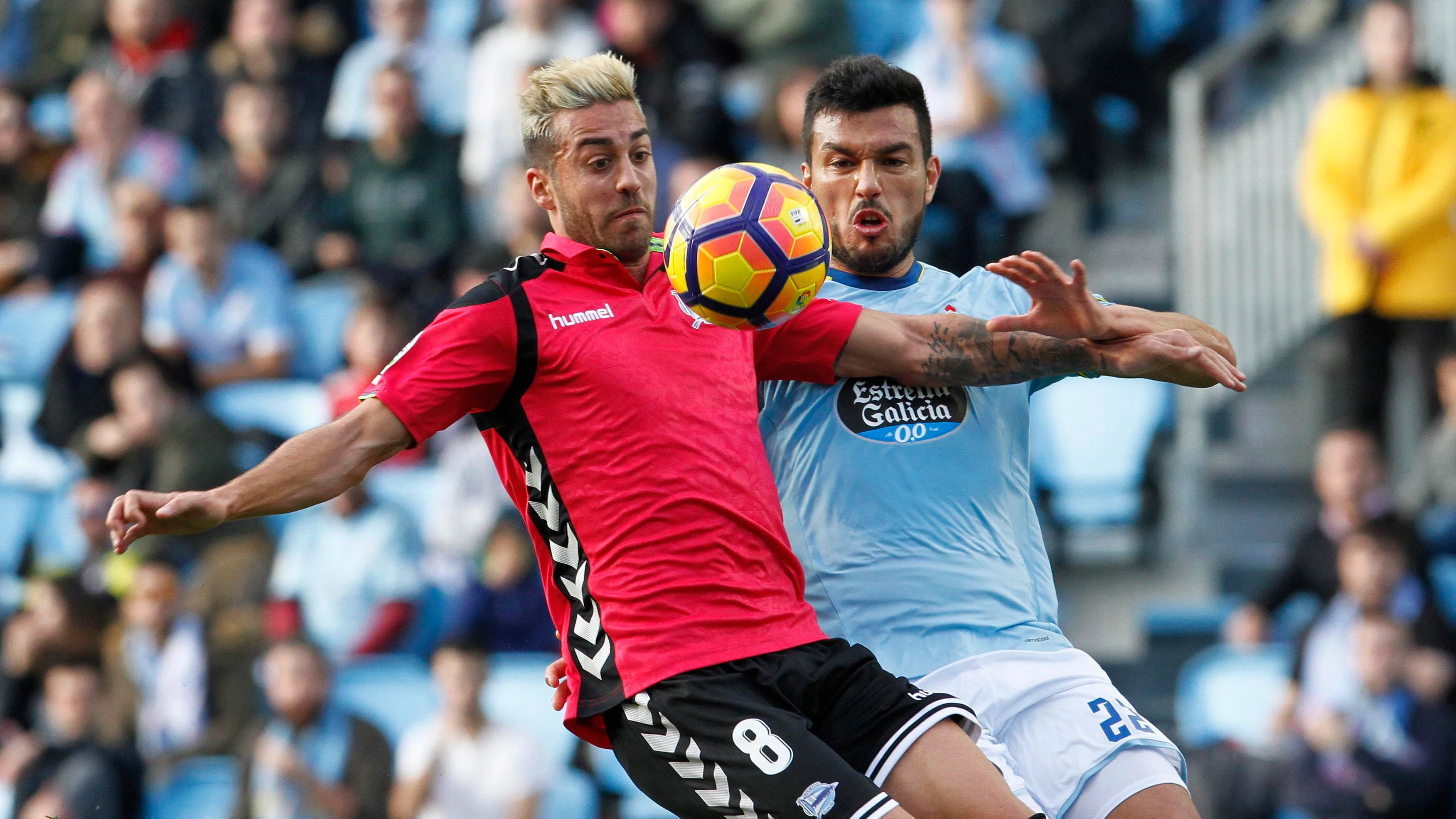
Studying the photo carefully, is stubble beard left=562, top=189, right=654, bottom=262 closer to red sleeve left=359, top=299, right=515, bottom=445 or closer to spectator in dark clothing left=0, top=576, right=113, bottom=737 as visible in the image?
red sleeve left=359, top=299, right=515, bottom=445

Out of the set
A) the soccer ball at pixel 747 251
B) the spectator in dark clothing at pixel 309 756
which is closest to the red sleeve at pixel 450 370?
the soccer ball at pixel 747 251

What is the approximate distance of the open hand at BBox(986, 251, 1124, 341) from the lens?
172 inches

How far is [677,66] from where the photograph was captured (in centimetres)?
1038

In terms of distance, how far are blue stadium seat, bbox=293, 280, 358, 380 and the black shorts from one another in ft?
22.5

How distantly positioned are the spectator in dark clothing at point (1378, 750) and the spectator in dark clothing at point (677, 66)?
4.56m

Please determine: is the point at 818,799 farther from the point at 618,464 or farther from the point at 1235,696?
the point at 1235,696

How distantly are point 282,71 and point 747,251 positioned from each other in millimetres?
8284

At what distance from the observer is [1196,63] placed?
34.0 ft

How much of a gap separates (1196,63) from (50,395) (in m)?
7.47

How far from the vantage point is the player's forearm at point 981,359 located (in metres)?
4.55

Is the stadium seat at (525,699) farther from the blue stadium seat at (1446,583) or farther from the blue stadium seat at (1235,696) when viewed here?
the blue stadium seat at (1446,583)

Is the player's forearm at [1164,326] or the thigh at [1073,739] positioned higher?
the player's forearm at [1164,326]

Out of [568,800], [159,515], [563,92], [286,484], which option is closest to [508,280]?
[563,92]

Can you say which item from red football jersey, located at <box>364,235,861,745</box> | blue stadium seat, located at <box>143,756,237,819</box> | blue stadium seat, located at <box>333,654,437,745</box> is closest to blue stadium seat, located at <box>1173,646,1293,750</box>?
blue stadium seat, located at <box>333,654,437,745</box>
